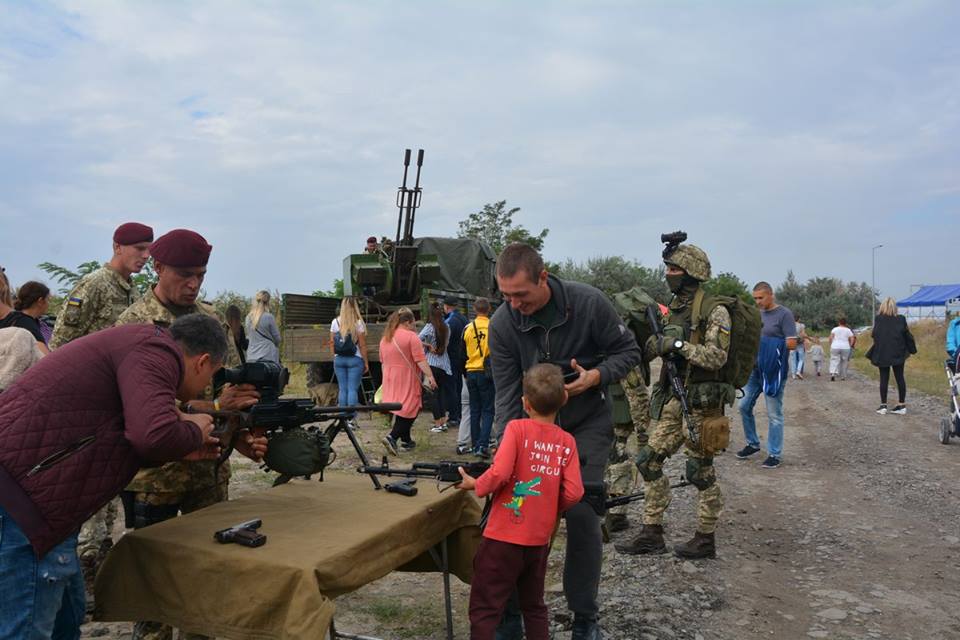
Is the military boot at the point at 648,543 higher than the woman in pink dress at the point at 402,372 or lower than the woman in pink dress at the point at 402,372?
lower

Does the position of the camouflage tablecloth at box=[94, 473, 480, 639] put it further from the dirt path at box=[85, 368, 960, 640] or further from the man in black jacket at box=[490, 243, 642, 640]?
the dirt path at box=[85, 368, 960, 640]

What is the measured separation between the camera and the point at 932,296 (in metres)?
54.4

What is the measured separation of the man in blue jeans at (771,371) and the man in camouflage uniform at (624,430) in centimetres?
310

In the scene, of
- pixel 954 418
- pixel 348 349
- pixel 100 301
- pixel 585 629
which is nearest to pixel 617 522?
pixel 585 629

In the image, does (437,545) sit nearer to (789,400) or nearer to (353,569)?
(353,569)

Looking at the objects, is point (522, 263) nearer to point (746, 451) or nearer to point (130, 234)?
point (130, 234)

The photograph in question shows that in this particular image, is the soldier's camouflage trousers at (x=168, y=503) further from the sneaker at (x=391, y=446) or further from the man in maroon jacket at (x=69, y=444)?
the sneaker at (x=391, y=446)

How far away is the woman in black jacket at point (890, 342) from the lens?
43.8 ft

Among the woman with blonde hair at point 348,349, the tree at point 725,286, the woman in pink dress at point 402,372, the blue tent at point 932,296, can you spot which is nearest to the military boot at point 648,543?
the woman in pink dress at point 402,372

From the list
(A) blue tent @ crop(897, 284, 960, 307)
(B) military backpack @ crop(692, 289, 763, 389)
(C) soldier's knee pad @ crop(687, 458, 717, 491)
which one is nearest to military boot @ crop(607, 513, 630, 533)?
(C) soldier's knee pad @ crop(687, 458, 717, 491)

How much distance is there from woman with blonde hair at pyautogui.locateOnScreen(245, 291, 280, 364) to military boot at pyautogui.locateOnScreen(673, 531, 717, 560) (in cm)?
634

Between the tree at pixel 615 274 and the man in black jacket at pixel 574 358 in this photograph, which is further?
the tree at pixel 615 274

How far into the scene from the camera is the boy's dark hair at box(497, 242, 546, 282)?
3.76 meters

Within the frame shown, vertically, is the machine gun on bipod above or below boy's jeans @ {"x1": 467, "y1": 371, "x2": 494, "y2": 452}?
above
